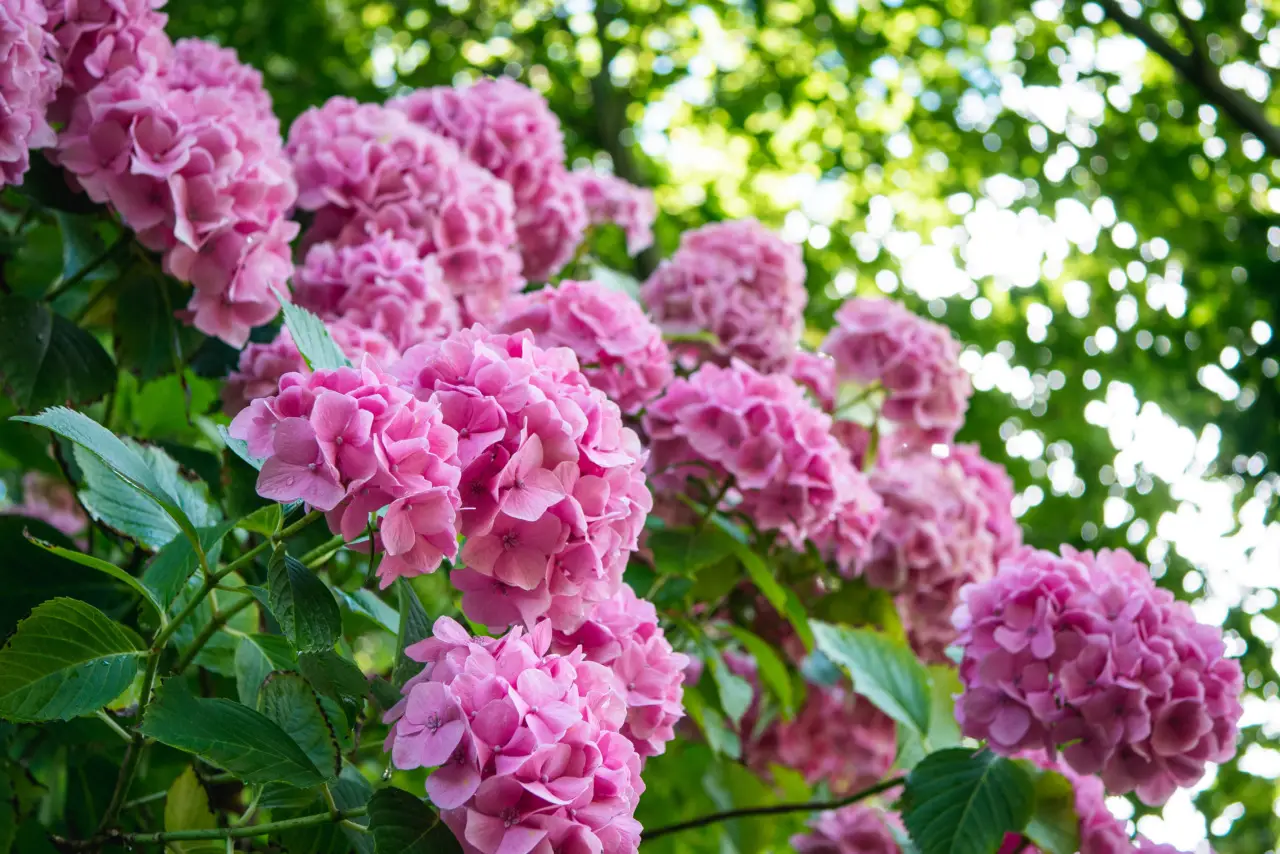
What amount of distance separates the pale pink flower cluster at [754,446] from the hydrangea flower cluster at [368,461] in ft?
3.09

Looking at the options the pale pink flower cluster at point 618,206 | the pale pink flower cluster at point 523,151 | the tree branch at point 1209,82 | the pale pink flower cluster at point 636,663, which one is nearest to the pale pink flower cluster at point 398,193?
the pale pink flower cluster at point 523,151

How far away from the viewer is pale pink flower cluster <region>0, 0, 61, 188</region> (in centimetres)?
151

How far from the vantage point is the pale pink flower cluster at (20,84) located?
151 centimetres

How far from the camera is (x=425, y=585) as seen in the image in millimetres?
2945

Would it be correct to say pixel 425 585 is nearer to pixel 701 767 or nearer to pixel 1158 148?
pixel 701 767

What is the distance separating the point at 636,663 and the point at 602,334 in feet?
2.44

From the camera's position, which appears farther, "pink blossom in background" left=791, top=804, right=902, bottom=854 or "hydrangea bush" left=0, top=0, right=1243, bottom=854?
"pink blossom in background" left=791, top=804, right=902, bottom=854

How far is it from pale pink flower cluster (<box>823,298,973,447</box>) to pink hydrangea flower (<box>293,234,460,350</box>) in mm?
1029

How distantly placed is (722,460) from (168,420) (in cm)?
120

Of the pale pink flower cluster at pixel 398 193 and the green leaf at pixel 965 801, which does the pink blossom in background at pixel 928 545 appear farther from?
the pale pink flower cluster at pixel 398 193

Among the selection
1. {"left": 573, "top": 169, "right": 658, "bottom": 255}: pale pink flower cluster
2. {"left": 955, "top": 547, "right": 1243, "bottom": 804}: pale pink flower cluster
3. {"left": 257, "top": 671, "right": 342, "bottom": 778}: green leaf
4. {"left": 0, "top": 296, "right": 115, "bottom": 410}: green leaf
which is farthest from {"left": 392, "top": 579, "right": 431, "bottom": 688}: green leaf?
{"left": 573, "top": 169, "right": 658, "bottom": 255}: pale pink flower cluster

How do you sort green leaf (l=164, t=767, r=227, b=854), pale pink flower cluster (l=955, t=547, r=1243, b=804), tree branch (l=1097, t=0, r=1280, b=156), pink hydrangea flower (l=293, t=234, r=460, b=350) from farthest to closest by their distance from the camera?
tree branch (l=1097, t=0, r=1280, b=156) → pink hydrangea flower (l=293, t=234, r=460, b=350) → pale pink flower cluster (l=955, t=547, r=1243, b=804) → green leaf (l=164, t=767, r=227, b=854)

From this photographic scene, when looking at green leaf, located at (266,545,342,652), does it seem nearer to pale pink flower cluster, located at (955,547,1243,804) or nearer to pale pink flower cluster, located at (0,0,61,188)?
pale pink flower cluster, located at (0,0,61,188)

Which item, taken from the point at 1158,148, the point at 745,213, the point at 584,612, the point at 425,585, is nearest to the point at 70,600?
the point at 584,612
